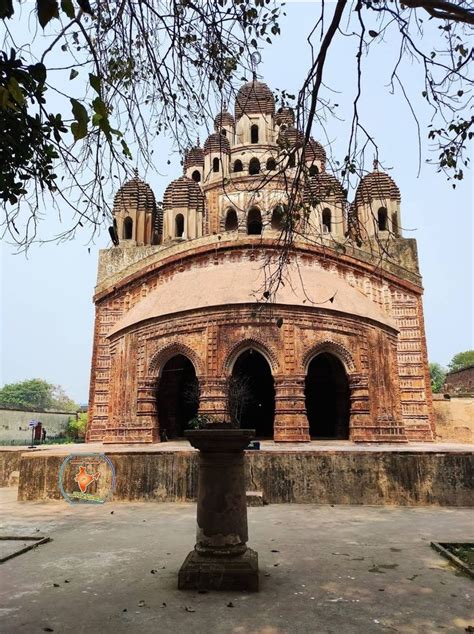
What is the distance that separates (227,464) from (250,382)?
13746 mm

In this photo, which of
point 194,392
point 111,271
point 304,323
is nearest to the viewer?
point 304,323

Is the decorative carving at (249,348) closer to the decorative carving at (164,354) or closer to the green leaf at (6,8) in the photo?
the decorative carving at (164,354)

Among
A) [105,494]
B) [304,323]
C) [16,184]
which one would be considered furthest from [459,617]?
[304,323]

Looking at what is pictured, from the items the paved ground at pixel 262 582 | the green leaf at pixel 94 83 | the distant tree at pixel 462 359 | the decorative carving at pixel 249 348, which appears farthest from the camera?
the distant tree at pixel 462 359

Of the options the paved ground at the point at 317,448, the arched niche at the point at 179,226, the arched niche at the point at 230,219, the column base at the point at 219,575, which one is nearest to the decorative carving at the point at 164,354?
the paved ground at the point at 317,448

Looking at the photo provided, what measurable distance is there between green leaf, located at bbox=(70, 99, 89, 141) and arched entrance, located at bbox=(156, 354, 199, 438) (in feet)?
45.2

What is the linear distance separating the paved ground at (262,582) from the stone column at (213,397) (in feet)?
20.6

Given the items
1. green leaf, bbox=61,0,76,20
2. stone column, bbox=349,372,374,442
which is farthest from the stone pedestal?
stone column, bbox=349,372,374,442

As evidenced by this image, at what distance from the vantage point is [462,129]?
4992mm

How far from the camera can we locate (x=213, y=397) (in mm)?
13414

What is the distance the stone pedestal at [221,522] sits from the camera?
150 inches

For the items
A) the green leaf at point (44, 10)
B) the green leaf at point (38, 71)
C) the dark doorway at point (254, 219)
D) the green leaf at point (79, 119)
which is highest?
the dark doorway at point (254, 219)

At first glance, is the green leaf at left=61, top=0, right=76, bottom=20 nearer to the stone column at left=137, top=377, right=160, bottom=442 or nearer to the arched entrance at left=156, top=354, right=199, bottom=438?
the stone column at left=137, top=377, right=160, bottom=442

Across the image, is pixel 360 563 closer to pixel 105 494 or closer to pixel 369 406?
pixel 105 494
